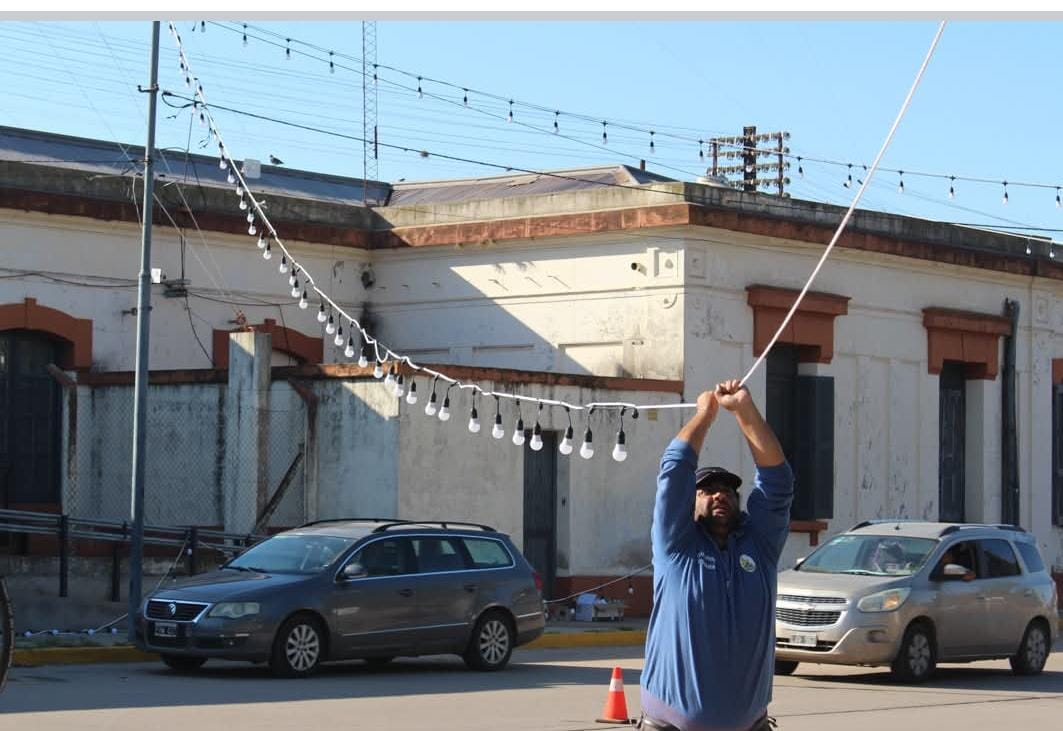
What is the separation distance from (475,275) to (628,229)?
3281mm

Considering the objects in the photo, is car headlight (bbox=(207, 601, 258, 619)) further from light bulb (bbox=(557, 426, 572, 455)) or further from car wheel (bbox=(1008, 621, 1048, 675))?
car wheel (bbox=(1008, 621, 1048, 675))

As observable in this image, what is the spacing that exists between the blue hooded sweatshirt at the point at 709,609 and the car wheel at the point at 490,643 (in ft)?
42.1

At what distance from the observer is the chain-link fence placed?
1049 inches

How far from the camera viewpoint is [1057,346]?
36.5 m

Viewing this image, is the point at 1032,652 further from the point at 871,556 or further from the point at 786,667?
the point at 786,667

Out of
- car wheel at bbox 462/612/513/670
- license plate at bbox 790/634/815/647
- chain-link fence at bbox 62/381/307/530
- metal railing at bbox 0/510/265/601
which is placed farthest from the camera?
chain-link fence at bbox 62/381/307/530

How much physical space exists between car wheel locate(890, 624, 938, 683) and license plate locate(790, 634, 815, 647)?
95 cm

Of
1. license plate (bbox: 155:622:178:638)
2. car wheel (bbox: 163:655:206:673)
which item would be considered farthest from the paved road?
license plate (bbox: 155:622:178:638)

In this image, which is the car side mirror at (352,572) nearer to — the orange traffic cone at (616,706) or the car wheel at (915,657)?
the orange traffic cone at (616,706)

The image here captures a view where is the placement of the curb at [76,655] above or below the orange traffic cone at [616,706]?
below

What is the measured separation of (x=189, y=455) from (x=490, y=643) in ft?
27.5

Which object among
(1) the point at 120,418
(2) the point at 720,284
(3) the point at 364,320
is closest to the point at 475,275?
(3) the point at 364,320

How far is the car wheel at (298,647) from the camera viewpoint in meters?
18.9

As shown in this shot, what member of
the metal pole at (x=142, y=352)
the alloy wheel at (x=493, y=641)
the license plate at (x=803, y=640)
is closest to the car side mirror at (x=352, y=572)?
the alloy wheel at (x=493, y=641)
